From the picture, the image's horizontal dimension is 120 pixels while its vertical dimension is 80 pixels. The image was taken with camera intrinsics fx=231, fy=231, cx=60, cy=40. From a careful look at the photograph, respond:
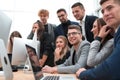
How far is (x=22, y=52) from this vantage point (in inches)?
82.3

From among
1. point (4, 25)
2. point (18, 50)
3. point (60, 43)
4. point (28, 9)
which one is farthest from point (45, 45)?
point (28, 9)

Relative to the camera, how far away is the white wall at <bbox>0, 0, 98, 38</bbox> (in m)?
5.26

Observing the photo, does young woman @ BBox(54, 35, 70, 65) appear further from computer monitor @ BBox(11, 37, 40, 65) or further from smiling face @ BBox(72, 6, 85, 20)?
computer monitor @ BBox(11, 37, 40, 65)

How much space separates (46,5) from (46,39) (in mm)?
1994

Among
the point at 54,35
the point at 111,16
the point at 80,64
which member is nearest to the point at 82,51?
the point at 80,64

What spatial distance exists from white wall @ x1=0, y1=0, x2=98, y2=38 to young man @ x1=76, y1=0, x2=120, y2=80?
12.0ft

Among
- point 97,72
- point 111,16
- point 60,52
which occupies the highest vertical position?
point 111,16

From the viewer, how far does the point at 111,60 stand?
1.25 meters

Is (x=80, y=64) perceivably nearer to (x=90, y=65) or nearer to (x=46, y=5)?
(x=90, y=65)

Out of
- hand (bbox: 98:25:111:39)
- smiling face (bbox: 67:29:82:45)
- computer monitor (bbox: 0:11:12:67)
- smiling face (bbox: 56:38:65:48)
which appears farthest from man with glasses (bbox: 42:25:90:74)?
computer monitor (bbox: 0:11:12:67)

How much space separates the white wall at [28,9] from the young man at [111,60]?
365 centimetres

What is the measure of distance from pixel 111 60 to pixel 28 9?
170 inches

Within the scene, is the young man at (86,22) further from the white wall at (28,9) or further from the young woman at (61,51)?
the white wall at (28,9)

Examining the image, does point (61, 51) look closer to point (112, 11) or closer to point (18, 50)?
point (18, 50)
